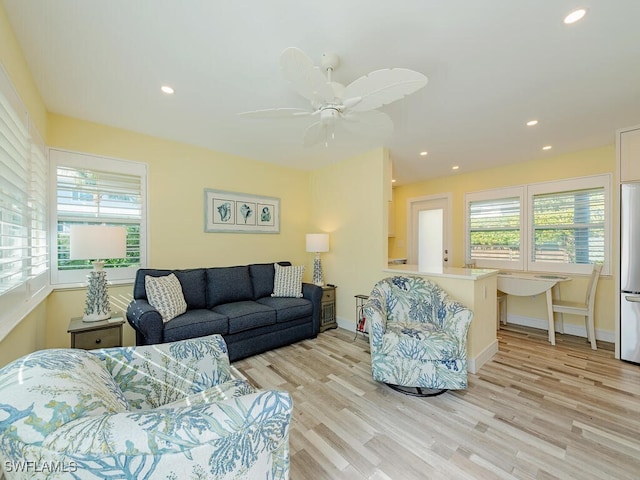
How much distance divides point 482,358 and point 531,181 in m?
2.85

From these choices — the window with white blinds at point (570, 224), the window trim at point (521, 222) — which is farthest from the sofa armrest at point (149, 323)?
the window with white blinds at point (570, 224)

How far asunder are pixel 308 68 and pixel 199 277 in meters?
2.56

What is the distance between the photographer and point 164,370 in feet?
4.51

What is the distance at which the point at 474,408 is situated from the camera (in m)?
2.01

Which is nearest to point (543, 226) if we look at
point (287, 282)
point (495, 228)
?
point (495, 228)

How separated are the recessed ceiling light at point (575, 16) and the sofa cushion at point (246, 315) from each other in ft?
10.4

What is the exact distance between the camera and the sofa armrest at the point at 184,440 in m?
0.64

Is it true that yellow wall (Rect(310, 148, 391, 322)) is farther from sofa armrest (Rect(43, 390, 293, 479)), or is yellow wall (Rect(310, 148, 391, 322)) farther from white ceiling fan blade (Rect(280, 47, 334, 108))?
sofa armrest (Rect(43, 390, 293, 479))

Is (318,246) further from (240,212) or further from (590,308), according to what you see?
(590,308)

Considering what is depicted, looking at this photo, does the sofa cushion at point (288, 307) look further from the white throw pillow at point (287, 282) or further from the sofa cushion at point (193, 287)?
the sofa cushion at point (193, 287)

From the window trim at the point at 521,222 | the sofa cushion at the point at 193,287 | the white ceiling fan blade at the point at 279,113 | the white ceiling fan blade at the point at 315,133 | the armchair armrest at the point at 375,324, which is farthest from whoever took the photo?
the window trim at the point at 521,222

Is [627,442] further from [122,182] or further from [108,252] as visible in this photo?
[122,182]

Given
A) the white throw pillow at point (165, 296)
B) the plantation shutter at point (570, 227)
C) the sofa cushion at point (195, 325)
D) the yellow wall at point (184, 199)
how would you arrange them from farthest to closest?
1. the plantation shutter at point (570, 227)
2. the yellow wall at point (184, 199)
3. the white throw pillow at point (165, 296)
4. the sofa cushion at point (195, 325)

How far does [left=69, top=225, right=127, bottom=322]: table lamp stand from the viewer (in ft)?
6.93
